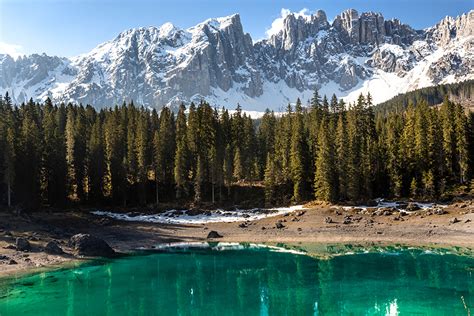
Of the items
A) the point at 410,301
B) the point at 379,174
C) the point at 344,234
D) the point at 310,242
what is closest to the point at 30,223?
the point at 310,242

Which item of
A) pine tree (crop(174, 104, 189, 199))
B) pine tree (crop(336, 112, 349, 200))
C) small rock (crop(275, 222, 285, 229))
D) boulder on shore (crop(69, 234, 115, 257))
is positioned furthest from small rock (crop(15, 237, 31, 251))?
pine tree (crop(336, 112, 349, 200))

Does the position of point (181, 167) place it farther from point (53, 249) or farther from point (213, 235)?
point (53, 249)

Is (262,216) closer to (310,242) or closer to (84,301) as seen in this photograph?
(310,242)

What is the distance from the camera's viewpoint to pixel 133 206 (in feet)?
258

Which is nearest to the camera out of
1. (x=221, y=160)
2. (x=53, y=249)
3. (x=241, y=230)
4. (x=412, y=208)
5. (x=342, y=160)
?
(x=53, y=249)

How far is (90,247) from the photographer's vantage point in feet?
156

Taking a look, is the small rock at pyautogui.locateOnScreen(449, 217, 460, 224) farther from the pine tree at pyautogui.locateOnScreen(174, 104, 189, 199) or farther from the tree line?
the pine tree at pyautogui.locateOnScreen(174, 104, 189, 199)

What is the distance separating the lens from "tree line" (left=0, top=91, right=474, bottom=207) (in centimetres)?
7112

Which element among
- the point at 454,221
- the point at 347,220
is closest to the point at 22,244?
the point at 347,220

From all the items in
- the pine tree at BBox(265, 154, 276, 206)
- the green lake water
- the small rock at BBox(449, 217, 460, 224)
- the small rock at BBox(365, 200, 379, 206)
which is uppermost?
the pine tree at BBox(265, 154, 276, 206)

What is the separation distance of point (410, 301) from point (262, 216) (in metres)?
38.9

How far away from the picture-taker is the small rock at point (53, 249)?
45819 mm

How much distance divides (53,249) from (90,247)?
144 inches

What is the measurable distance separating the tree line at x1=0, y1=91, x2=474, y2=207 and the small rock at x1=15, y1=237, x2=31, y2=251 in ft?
70.9
